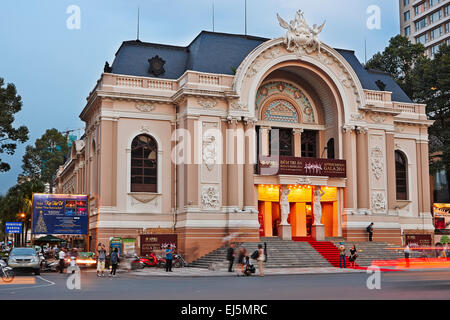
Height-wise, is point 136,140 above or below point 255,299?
above

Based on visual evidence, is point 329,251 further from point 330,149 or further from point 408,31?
point 408,31

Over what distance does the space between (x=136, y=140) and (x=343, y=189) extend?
14.3 metres

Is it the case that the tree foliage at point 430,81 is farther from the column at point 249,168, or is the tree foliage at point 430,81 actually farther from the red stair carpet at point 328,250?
the column at point 249,168

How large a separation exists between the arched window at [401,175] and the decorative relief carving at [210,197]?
1572 centimetres

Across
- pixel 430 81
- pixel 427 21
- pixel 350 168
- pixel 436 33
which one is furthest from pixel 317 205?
pixel 427 21

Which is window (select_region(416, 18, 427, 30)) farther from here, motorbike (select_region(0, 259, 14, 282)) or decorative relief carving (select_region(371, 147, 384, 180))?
motorbike (select_region(0, 259, 14, 282))

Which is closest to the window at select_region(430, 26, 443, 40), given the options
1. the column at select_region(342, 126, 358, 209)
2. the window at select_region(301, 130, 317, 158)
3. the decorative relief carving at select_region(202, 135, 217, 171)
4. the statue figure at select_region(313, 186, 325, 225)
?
the window at select_region(301, 130, 317, 158)

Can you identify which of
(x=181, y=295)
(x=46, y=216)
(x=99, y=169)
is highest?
(x=99, y=169)

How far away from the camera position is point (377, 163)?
41.8 m

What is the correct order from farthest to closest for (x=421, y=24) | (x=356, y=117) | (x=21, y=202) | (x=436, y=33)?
(x=421, y=24)
(x=436, y=33)
(x=21, y=202)
(x=356, y=117)

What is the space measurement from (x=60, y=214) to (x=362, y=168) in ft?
66.0

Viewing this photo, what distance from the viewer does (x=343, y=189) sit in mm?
40844
